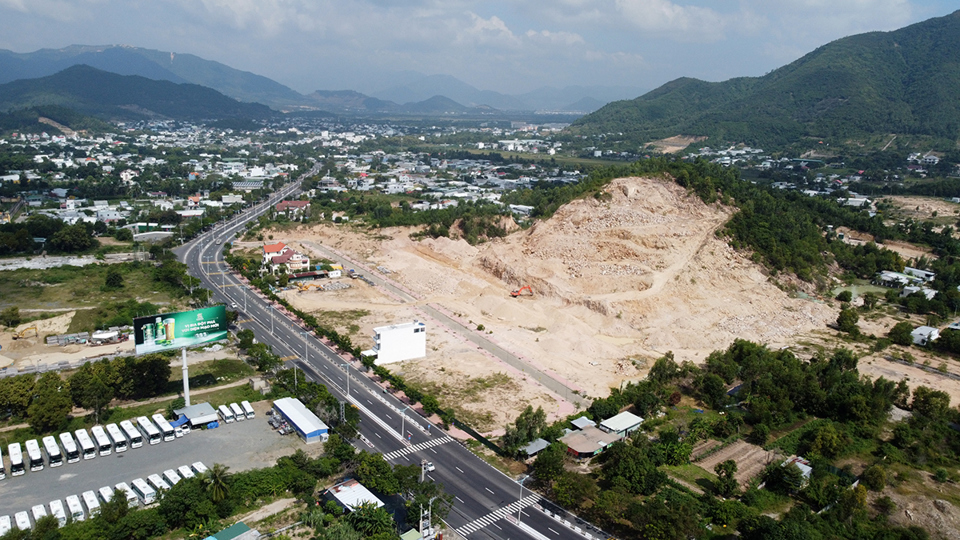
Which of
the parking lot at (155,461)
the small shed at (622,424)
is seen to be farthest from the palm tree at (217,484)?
the small shed at (622,424)

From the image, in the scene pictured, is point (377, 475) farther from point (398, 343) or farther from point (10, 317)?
point (10, 317)

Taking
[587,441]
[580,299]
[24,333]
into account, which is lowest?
[24,333]

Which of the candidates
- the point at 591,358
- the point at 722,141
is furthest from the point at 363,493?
the point at 722,141

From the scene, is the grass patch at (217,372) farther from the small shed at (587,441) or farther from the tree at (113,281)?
the small shed at (587,441)

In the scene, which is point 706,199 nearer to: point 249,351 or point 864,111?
point 249,351

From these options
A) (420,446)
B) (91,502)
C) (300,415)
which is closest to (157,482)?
(91,502)

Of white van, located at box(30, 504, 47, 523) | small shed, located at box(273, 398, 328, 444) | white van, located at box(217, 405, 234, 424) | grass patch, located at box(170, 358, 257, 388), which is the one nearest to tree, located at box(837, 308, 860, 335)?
small shed, located at box(273, 398, 328, 444)
